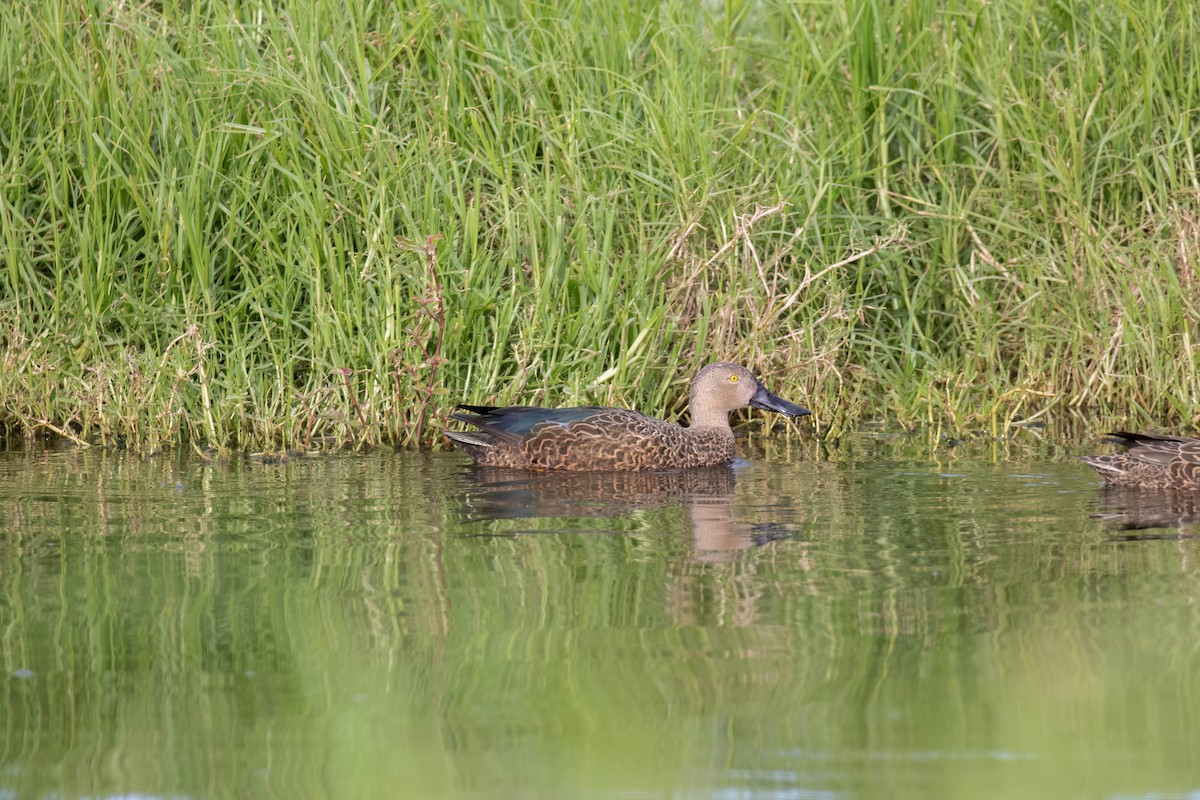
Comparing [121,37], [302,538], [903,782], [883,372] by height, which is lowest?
[903,782]

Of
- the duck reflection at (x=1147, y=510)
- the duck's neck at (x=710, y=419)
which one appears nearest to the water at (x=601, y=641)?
the duck reflection at (x=1147, y=510)

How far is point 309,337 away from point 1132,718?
6.13 meters

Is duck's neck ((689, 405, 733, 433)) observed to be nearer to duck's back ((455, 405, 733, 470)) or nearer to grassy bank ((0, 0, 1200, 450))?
duck's back ((455, 405, 733, 470))

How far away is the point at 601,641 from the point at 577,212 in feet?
15.5

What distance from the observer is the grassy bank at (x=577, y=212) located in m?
9.36

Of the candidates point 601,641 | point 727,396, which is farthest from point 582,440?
point 601,641

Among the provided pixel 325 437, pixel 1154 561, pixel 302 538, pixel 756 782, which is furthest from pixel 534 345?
pixel 756 782

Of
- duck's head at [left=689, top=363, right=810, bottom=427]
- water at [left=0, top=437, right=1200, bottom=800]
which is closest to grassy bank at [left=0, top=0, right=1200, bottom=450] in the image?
duck's head at [left=689, top=363, right=810, bottom=427]

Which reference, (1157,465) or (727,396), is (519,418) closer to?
(727,396)

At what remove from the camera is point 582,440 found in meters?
8.68

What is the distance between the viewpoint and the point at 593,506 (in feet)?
25.0

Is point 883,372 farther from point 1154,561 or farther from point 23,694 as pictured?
point 23,694

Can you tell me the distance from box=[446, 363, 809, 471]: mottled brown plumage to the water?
703 millimetres

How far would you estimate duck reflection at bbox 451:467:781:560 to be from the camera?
6.83m
